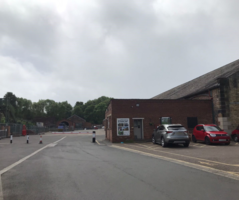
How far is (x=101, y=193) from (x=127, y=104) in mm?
16816

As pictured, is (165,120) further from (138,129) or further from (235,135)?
(235,135)

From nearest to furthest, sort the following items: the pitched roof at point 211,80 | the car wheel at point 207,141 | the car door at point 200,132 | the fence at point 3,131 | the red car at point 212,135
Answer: the red car at point 212,135 < the car wheel at point 207,141 < the car door at point 200,132 < the pitched roof at point 211,80 < the fence at point 3,131

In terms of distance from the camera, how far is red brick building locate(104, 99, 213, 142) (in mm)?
21391

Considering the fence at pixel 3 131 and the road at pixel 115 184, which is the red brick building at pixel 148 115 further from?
the fence at pixel 3 131

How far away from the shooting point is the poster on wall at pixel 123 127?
2127 centimetres

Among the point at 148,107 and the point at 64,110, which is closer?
the point at 148,107

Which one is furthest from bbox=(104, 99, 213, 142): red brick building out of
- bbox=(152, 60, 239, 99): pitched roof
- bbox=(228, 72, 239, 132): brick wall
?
bbox=(152, 60, 239, 99): pitched roof

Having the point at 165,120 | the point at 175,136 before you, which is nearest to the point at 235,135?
the point at 165,120

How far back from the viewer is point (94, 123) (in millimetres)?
108375

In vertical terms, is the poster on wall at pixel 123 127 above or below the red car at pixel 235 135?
above

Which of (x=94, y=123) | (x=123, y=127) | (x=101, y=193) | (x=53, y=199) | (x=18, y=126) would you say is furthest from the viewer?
(x=94, y=123)

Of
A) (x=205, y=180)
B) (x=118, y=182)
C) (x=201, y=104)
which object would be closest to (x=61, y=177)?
(x=118, y=182)

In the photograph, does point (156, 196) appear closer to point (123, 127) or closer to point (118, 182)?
point (118, 182)

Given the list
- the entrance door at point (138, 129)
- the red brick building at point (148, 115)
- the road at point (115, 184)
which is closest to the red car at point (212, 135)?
the red brick building at point (148, 115)
